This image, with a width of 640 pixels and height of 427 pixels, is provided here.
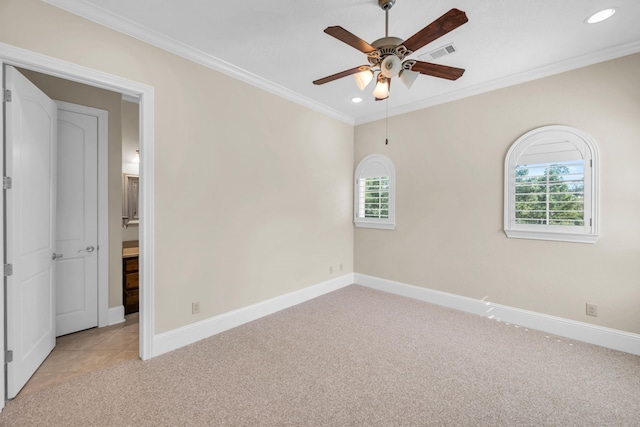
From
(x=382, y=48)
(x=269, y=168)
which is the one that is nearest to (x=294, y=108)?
(x=269, y=168)

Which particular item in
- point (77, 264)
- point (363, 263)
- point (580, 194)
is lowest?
point (363, 263)

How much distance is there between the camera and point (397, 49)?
183cm

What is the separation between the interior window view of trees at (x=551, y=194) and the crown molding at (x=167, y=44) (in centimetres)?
292

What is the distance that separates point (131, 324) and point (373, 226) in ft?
11.7

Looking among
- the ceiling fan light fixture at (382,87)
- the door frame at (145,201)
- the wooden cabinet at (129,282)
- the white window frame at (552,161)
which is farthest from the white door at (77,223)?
the white window frame at (552,161)

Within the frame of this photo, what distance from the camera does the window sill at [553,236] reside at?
2.82 meters

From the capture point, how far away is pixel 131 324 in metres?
3.27

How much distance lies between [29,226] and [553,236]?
4.86m

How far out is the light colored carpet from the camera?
6.02 ft

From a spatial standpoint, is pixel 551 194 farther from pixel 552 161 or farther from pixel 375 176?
pixel 375 176

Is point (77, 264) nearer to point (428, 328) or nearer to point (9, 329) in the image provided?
point (9, 329)

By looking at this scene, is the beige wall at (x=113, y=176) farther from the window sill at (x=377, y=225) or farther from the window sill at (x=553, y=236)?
the window sill at (x=553, y=236)

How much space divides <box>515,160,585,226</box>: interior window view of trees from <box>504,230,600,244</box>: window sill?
0.37ft

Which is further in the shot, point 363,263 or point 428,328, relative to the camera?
point 363,263
